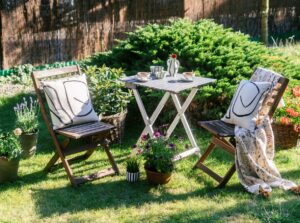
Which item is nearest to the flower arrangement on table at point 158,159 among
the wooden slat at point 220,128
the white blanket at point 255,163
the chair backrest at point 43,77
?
the wooden slat at point 220,128

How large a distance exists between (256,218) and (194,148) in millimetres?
1626

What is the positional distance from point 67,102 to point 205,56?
250 cm

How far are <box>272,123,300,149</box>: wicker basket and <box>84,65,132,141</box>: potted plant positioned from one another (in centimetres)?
205

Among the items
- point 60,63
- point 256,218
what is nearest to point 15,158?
point 256,218

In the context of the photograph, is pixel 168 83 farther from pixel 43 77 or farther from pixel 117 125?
pixel 43 77

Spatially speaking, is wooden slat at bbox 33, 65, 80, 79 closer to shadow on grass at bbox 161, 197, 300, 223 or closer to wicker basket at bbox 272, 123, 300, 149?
shadow on grass at bbox 161, 197, 300, 223

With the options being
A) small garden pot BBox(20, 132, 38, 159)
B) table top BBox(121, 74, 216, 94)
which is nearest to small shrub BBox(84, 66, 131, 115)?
table top BBox(121, 74, 216, 94)

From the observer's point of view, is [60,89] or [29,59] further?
[29,59]

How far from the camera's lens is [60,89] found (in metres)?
5.49

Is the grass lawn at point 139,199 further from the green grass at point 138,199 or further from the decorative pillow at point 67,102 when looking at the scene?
the decorative pillow at point 67,102

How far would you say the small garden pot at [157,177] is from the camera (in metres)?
5.26

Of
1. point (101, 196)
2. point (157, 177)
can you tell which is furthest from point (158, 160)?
point (101, 196)

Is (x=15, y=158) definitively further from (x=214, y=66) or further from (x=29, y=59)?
(x=29, y=59)

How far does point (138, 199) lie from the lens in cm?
504
